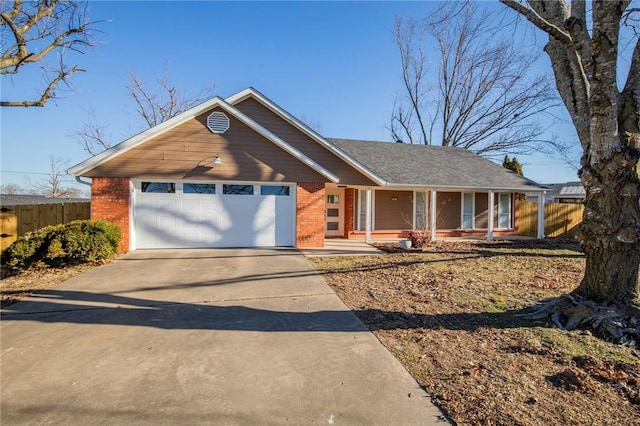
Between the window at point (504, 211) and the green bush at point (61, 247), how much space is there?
58.0ft

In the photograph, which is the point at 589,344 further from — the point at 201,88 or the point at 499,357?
the point at 201,88

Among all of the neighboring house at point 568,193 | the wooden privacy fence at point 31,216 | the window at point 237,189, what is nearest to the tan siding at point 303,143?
the window at point 237,189

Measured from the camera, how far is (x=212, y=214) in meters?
11.6

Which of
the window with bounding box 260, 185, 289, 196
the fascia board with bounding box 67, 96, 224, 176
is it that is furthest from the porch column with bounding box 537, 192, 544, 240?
the fascia board with bounding box 67, 96, 224, 176

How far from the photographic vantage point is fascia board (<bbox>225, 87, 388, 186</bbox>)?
13492 millimetres

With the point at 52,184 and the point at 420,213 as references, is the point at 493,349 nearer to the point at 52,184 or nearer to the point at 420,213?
the point at 420,213

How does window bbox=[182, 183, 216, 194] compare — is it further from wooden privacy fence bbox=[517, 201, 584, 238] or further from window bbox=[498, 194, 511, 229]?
wooden privacy fence bbox=[517, 201, 584, 238]

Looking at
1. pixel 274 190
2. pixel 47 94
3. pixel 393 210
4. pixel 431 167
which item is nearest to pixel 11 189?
pixel 47 94

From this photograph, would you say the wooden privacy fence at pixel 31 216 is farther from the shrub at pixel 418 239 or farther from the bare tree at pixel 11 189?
the bare tree at pixel 11 189

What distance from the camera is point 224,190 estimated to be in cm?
1171

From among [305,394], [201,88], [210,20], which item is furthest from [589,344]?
[201,88]

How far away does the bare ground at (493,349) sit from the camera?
9.25ft

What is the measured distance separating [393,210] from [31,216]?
14.0m

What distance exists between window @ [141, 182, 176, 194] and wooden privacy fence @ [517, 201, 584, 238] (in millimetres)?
17348
